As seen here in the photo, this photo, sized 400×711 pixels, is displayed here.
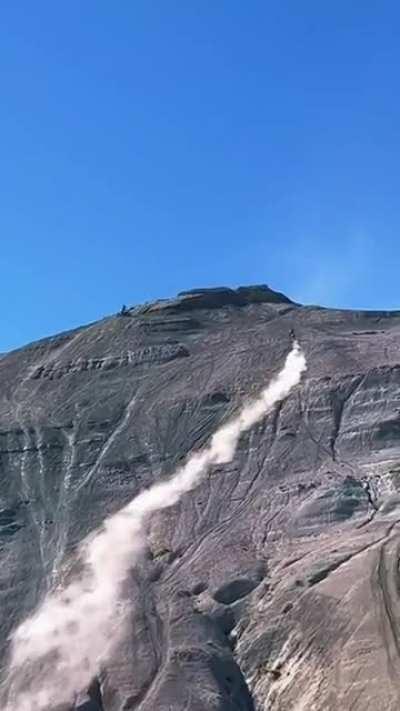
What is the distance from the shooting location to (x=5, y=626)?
33.8 metres

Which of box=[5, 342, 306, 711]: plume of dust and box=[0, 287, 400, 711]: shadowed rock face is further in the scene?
box=[5, 342, 306, 711]: plume of dust

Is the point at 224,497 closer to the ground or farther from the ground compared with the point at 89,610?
farther from the ground

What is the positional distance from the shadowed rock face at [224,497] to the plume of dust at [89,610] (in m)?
0.57

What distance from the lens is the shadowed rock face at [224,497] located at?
2789 centimetres

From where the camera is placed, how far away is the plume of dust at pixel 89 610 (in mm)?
29469

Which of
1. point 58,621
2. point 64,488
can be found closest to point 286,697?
point 58,621

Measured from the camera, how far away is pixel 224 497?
1471 inches

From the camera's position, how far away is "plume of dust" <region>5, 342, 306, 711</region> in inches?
1160

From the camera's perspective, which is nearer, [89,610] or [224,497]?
[89,610]

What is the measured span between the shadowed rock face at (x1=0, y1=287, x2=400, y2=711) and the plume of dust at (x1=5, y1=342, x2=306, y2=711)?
1.88 ft

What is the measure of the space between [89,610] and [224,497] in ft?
22.9

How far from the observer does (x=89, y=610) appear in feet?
106

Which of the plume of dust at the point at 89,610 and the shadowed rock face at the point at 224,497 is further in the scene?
the plume of dust at the point at 89,610

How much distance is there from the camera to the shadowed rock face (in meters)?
27.9
